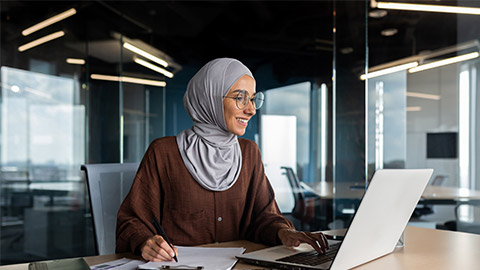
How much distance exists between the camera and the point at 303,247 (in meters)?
1.19

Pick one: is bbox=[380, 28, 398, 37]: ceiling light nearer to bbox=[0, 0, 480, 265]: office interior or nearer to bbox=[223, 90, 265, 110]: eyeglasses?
bbox=[0, 0, 480, 265]: office interior

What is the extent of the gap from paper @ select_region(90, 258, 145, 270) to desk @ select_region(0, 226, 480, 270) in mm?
51

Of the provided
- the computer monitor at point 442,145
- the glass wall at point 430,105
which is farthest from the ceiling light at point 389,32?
the computer monitor at point 442,145

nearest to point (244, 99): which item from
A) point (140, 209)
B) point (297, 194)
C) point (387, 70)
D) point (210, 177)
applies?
point (210, 177)

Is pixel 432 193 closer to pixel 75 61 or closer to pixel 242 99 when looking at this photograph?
pixel 242 99

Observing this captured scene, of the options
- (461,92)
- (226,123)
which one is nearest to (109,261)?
(226,123)

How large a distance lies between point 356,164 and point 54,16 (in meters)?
2.93

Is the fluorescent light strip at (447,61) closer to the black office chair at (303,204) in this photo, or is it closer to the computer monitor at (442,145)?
the computer monitor at (442,145)

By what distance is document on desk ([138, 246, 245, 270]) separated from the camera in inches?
39.3

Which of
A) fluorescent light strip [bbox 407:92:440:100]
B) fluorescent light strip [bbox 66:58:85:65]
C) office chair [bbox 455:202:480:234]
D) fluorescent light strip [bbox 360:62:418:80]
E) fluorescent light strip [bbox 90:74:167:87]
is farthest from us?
fluorescent light strip [bbox 90:74:167:87]

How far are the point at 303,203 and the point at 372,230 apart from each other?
3.66 metres

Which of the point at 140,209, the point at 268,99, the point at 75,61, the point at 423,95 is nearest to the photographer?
the point at 140,209

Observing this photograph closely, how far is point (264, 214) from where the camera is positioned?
1528 mm

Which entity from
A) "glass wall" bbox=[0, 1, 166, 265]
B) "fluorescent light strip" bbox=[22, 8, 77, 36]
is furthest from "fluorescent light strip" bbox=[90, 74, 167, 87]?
"fluorescent light strip" bbox=[22, 8, 77, 36]
